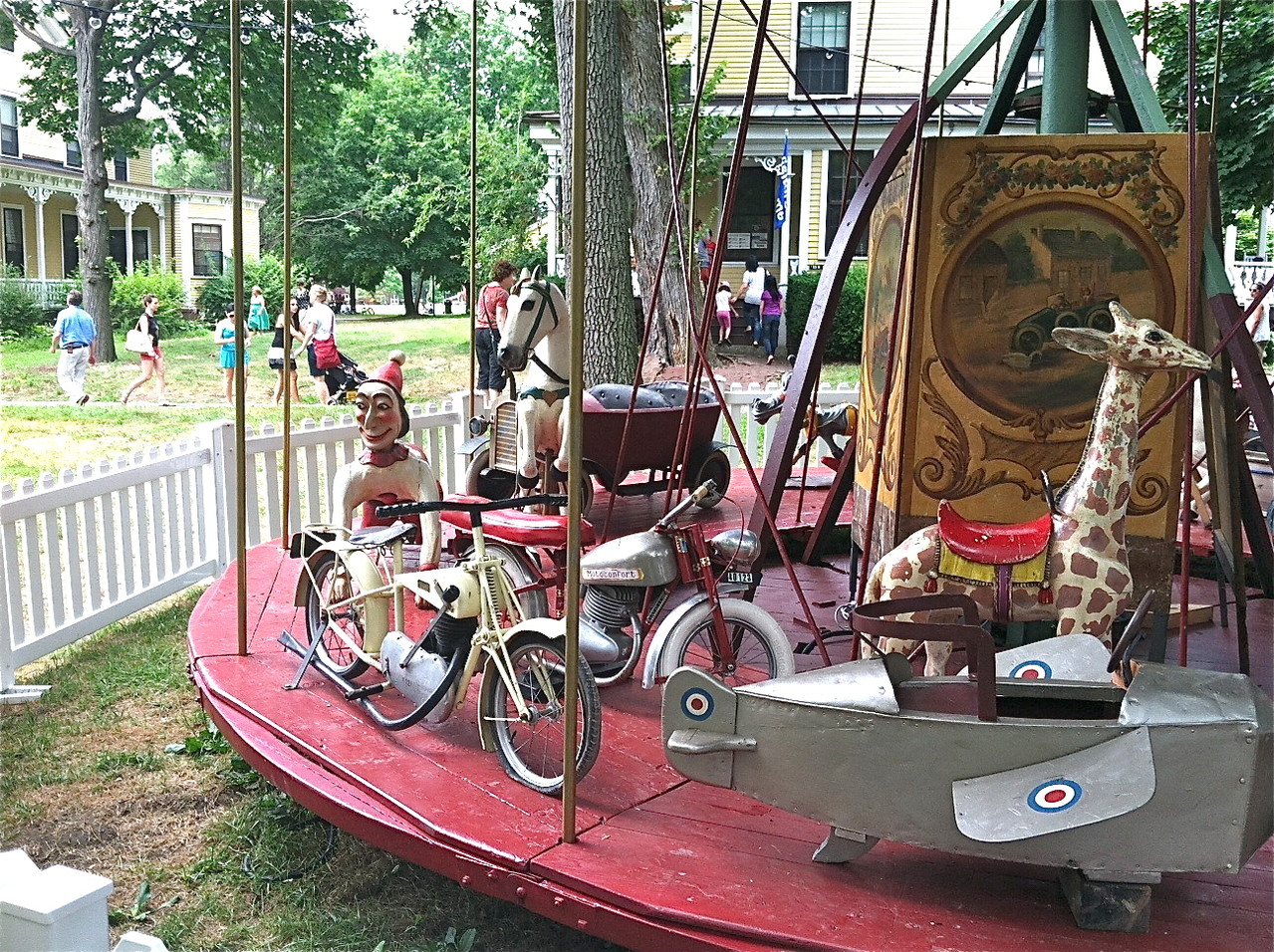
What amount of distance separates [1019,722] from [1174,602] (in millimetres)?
2940

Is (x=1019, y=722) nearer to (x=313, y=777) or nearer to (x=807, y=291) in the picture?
(x=313, y=777)

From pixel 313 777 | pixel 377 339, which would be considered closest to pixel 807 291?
pixel 377 339

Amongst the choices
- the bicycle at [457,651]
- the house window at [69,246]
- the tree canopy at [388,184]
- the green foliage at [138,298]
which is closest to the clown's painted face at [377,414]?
the bicycle at [457,651]

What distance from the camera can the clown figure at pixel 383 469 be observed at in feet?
15.9

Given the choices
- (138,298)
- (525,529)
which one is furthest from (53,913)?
(138,298)

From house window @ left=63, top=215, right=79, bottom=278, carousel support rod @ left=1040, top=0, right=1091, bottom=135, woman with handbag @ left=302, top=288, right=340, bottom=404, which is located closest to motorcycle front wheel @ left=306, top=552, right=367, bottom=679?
carousel support rod @ left=1040, top=0, right=1091, bottom=135

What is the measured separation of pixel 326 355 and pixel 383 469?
42.0ft

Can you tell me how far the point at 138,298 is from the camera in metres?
29.0

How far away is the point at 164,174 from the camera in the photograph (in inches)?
2621

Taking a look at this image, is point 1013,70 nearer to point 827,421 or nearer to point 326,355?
point 827,421

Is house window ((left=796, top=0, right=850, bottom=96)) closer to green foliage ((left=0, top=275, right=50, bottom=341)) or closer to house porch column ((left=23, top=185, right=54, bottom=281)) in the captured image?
green foliage ((left=0, top=275, right=50, bottom=341))

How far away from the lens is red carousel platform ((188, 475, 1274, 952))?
2.74m

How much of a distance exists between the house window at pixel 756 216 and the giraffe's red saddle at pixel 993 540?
795 inches

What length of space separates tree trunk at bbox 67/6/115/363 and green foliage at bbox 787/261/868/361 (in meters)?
12.7
